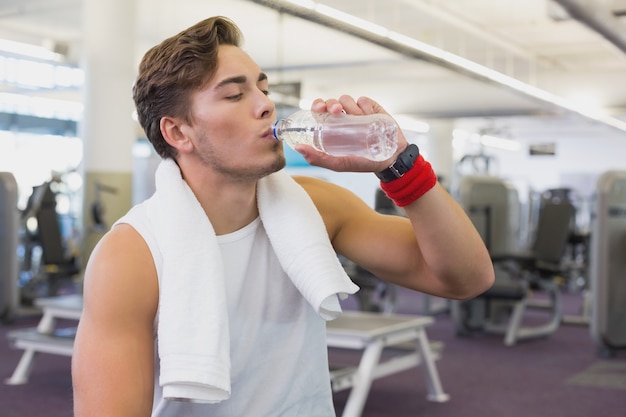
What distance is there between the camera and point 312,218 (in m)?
1.41

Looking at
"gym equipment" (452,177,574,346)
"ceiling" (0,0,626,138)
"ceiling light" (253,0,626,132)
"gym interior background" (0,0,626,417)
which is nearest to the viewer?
"gym interior background" (0,0,626,417)

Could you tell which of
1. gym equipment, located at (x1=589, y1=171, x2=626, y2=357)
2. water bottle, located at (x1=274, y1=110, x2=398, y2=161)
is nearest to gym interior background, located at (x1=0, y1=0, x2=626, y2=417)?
gym equipment, located at (x1=589, y1=171, x2=626, y2=357)

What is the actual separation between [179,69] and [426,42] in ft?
29.6

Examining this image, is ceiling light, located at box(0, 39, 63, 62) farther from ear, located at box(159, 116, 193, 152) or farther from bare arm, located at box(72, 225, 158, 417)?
bare arm, located at box(72, 225, 158, 417)

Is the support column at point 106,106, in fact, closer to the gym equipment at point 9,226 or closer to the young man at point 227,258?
the gym equipment at point 9,226

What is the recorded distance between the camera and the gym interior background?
488 centimetres

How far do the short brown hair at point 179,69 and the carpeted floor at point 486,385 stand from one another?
9.48ft

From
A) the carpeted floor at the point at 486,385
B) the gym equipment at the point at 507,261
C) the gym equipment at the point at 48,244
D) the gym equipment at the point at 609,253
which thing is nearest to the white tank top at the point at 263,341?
the carpeted floor at the point at 486,385

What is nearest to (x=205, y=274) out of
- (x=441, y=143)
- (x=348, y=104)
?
(x=348, y=104)

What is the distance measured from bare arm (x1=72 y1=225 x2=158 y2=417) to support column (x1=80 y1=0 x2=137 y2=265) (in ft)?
20.5

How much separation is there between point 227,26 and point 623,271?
4.33 meters

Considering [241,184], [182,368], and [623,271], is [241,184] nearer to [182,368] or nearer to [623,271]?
[182,368]

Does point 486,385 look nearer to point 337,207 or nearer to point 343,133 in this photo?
point 337,207

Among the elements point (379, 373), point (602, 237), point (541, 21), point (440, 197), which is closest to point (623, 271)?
point (602, 237)
